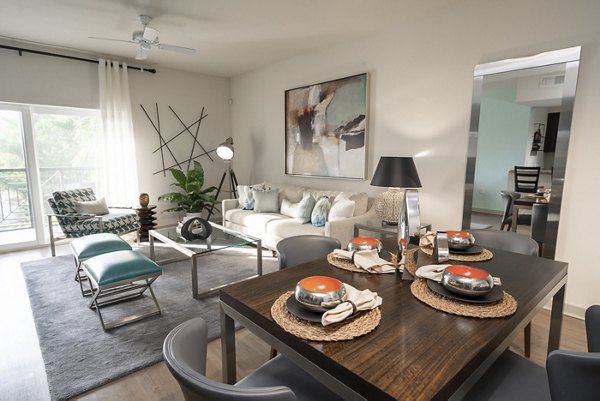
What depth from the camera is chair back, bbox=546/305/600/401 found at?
80 cm

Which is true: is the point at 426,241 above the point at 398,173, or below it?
below

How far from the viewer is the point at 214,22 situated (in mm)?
3381

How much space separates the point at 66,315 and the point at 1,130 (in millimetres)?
3105

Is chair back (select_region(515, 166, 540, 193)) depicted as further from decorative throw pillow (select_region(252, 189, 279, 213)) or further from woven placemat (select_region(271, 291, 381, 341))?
decorative throw pillow (select_region(252, 189, 279, 213))

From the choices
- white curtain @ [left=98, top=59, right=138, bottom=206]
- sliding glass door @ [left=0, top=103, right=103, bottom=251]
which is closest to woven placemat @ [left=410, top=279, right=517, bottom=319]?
white curtain @ [left=98, top=59, right=138, bottom=206]

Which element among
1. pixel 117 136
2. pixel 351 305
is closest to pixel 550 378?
pixel 351 305

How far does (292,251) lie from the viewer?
6.03ft

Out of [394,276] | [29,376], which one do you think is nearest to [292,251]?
[394,276]

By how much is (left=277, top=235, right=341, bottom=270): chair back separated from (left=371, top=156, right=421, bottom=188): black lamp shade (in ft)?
4.37

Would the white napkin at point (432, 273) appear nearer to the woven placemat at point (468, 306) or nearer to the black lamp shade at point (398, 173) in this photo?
the woven placemat at point (468, 306)

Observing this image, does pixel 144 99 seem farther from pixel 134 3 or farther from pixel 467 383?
pixel 467 383

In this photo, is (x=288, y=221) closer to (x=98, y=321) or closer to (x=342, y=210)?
(x=342, y=210)

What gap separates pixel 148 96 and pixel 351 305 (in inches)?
206

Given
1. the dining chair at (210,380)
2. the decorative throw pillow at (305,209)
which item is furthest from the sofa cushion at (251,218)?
the dining chair at (210,380)
